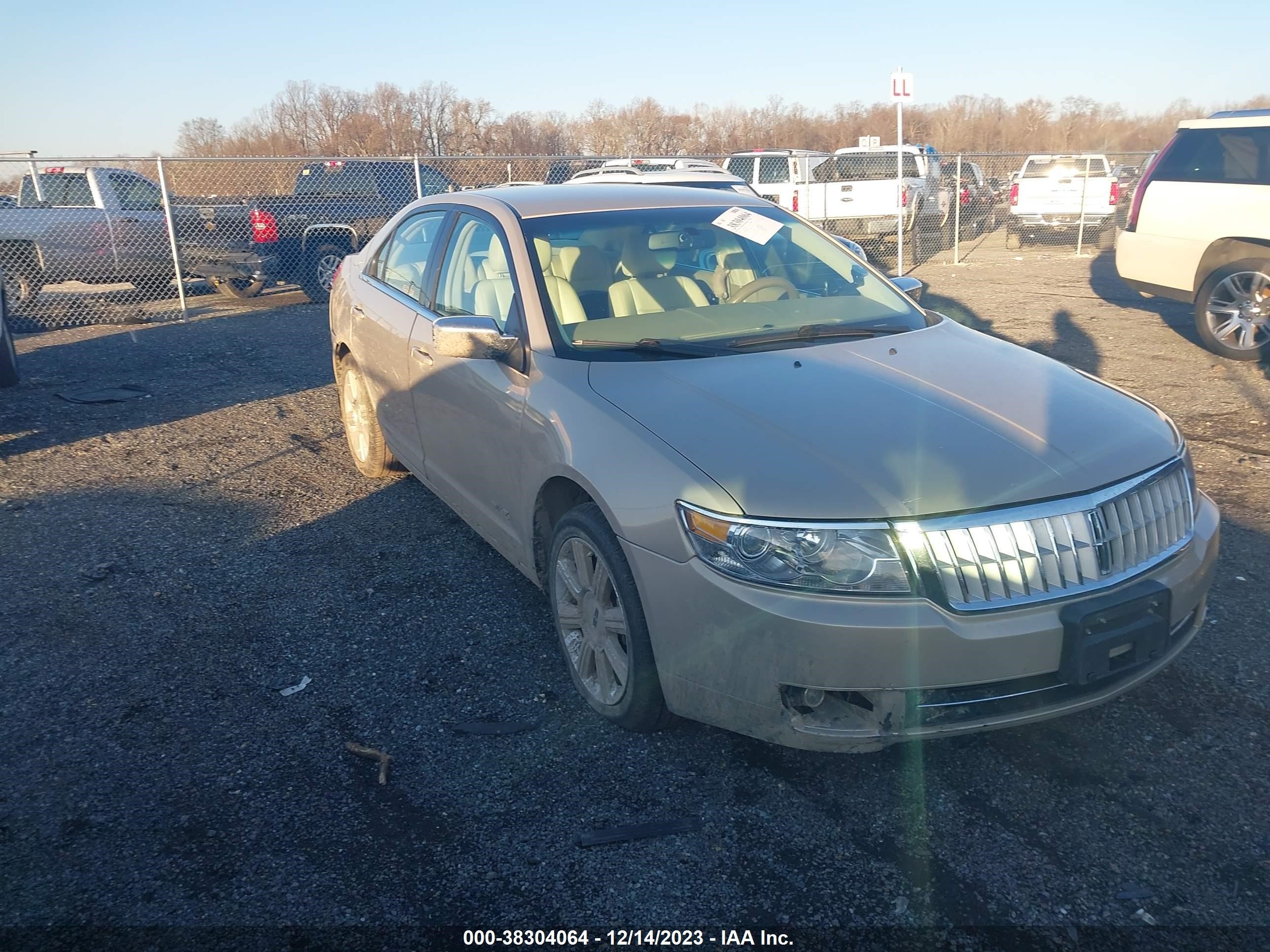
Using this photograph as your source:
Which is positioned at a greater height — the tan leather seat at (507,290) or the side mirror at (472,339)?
the tan leather seat at (507,290)

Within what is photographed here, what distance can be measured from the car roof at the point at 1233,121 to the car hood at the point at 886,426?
620 cm

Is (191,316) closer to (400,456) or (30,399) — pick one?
(30,399)

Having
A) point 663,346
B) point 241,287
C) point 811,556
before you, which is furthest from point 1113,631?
point 241,287

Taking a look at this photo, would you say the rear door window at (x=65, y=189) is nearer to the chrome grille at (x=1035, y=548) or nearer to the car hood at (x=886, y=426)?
the car hood at (x=886, y=426)

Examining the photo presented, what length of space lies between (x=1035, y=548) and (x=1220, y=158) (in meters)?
7.61

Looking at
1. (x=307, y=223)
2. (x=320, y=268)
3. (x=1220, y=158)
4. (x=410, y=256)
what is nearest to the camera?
(x=410, y=256)

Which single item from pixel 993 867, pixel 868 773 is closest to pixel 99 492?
pixel 868 773

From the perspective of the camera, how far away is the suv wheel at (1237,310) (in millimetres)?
8086

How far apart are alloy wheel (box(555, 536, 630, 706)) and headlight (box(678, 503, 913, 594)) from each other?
1.67 ft

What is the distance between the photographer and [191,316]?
13258mm

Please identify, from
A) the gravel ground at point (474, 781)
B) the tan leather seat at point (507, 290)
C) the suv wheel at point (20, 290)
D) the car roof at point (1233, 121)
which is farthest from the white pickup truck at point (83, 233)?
the car roof at point (1233, 121)

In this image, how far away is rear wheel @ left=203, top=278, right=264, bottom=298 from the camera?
48.8 feet

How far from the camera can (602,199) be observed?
14.6 feet

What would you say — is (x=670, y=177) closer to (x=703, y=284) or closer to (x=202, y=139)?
(x=703, y=284)
